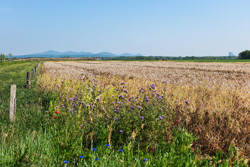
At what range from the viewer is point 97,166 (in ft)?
11.7

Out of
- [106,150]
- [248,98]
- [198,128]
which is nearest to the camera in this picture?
[106,150]

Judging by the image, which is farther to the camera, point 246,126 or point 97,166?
point 246,126

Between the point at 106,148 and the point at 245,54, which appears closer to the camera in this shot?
the point at 106,148

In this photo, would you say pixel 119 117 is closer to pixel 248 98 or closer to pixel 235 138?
pixel 235 138

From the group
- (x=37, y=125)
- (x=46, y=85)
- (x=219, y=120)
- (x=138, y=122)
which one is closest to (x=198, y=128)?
(x=219, y=120)

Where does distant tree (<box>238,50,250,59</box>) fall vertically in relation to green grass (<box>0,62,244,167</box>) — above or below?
above

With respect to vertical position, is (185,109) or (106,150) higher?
(185,109)

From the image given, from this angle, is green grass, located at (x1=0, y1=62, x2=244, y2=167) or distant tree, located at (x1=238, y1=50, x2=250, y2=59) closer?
green grass, located at (x1=0, y1=62, x2=244, y2=167)

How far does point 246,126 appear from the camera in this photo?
461 cm

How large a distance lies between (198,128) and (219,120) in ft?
1.69

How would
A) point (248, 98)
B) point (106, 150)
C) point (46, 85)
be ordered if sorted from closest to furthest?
point (106, 150) → point (248, 98) → point (46, 85)

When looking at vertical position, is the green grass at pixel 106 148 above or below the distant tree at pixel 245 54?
below

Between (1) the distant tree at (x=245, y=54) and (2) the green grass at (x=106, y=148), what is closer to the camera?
(2) the green grass at (x=106, y=148)

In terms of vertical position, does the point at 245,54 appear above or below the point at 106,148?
above
